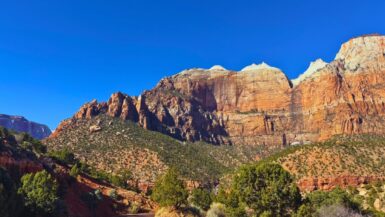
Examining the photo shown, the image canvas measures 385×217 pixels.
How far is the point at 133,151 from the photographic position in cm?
13550

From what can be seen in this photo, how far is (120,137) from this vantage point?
471 feet

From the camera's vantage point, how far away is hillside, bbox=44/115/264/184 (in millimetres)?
128875

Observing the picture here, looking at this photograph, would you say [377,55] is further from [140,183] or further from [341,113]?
[140,183]

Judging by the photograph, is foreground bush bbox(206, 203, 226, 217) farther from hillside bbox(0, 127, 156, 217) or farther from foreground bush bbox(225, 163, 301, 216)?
hillside bbox(0, 127, 156, 217)

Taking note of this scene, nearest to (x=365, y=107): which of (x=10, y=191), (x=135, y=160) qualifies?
(x=135, y=160)

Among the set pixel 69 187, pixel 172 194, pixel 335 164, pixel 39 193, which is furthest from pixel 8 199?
pixel 335 164

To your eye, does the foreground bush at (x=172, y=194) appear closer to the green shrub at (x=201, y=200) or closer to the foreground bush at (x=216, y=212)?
the foreground bush at (x=216, y=212)

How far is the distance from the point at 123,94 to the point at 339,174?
10328 cm

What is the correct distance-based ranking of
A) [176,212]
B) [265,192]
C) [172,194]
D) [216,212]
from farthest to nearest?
1. [172,194]
2. [176,212]
3. [216,212]
4. [265,192]

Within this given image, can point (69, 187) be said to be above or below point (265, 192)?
below

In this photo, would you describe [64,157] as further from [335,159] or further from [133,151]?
[335,159]

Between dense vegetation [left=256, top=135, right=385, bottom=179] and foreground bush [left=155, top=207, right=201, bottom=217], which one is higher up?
dense vegetation [left=256, top=135, right=385, bottom=179]

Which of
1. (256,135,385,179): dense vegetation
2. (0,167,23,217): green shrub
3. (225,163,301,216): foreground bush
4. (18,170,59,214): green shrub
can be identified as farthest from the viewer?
(256,135,385,179): dense vegetation

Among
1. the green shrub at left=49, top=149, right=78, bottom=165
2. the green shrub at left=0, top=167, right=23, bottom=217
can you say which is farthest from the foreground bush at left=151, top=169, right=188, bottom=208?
the green shrub at left=49, top=149, right=78, bottom=165
